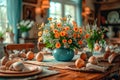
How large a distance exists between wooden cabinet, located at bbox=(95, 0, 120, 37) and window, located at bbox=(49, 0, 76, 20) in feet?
3.92

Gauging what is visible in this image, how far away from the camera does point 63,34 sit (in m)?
1.84

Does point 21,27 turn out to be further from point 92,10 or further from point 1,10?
point 92,10

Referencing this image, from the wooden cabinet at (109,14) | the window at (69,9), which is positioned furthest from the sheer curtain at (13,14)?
the wooden cabinet at (109,14)

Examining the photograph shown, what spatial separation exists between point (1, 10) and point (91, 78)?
11.3 feet

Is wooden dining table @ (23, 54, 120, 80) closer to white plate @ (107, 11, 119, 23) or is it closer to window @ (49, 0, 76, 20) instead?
window @ (49, 0, 76, 20)

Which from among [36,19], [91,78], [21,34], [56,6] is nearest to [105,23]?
[56,6]

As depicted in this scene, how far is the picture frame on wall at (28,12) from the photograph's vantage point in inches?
174

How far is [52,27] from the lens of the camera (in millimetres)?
1891

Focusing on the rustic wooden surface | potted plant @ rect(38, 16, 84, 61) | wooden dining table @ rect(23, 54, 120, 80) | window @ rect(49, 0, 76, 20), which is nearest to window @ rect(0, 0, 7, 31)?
window @ rect(49, 0, 76, 20)

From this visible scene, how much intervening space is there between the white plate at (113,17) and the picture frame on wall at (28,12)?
3.19 metres

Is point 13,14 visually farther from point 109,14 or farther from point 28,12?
point 109,14

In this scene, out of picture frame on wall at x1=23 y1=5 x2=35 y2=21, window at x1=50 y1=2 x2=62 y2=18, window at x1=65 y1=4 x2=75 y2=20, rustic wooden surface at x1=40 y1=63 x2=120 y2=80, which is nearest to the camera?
rustic wooden surface at x1=40 y1=63 x2=120 y2=80

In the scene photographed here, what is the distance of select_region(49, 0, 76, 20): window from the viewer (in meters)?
5.33

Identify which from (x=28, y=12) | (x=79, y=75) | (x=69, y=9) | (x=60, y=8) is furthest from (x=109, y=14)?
(x=79, y=75)
